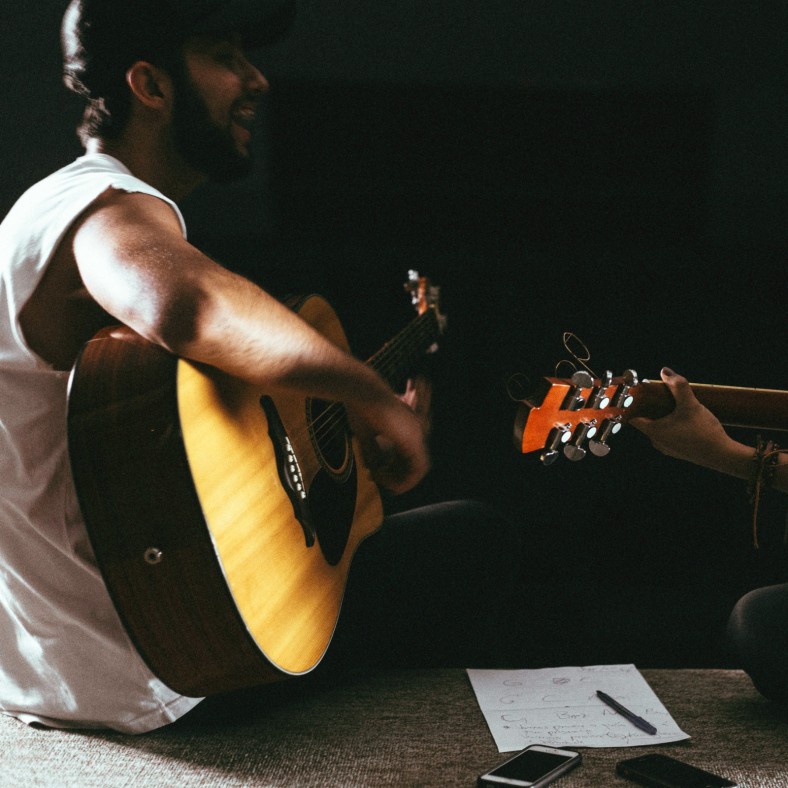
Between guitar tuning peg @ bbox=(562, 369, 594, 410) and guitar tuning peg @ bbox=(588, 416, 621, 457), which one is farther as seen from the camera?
guitar tuning peg @ bbox=(588, 416, 621, 457)

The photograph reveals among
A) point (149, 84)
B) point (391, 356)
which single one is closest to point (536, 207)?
point (391, 356)

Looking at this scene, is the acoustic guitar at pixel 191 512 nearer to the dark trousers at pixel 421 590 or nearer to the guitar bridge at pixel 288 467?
the guitar bridge at pixel 288 467

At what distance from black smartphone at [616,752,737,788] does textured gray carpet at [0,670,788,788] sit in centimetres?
2

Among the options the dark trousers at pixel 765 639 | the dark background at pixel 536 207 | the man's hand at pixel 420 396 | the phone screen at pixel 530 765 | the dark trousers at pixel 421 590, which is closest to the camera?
the phone screen at pixel 530 765

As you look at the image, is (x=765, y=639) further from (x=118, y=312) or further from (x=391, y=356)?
(x=118, y=312)

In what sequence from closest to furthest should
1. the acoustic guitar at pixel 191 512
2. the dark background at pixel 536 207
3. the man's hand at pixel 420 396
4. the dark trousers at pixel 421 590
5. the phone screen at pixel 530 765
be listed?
the acoustic guitar at pixel 191 512 → the phone screen at pixel 530 765 → the dark trousers at pixel 421 590 → the man's hand at pixel 420 396 → the dark background at pixel 536 207

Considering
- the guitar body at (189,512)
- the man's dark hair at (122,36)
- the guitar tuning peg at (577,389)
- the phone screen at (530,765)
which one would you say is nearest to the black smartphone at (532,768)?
the phone screen at (530,765)

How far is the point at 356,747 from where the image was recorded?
134cm

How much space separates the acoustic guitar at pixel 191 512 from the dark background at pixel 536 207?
1.00 metres

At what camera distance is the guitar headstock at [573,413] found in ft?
4.29

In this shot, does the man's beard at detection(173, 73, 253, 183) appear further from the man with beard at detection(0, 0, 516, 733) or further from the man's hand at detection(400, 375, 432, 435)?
the man's hand at detection(400, 375, 432, 435)

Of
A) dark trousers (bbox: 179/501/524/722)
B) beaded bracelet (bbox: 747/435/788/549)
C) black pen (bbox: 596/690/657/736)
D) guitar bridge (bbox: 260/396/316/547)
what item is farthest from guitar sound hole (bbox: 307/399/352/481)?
beaded bracelet (bbox: 747/435/788/549)

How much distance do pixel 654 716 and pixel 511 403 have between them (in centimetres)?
89

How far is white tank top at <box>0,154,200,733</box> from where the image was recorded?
1096 millimetres
